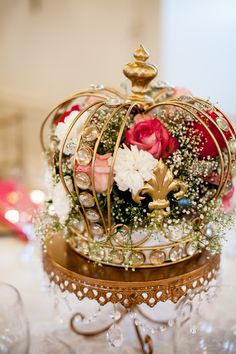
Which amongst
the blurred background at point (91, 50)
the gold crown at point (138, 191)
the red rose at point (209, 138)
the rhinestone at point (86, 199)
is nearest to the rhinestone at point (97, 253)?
the gold crown at point (138, 191)

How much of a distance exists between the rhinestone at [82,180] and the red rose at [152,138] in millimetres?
128

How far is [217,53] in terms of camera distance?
2582mm

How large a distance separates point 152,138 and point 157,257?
30 centimetres

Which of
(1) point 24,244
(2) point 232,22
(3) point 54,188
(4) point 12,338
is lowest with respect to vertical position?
(1) point 24,244

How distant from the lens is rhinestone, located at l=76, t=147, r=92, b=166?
931mm

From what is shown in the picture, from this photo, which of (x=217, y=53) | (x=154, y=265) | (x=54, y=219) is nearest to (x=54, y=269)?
(x=54, y=219)

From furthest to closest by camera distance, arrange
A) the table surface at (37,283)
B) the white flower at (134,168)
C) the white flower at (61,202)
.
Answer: the table surface at (37,283), the white flower at (61,202), the white flower at (134,168)

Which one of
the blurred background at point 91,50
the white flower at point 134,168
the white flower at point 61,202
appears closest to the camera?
the white flower at point 134,168

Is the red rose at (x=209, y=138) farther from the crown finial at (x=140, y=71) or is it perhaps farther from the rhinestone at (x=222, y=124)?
the crown finial at (x=140, y=71)

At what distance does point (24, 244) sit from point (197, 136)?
95 centimetres

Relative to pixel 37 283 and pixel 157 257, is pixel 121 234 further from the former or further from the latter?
pixel 37 283

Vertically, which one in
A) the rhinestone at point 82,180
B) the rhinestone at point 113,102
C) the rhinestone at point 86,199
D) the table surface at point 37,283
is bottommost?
the table surface at point 37,283

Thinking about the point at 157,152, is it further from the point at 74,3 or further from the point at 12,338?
the point at 74,3

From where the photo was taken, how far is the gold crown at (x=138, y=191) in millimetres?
926
